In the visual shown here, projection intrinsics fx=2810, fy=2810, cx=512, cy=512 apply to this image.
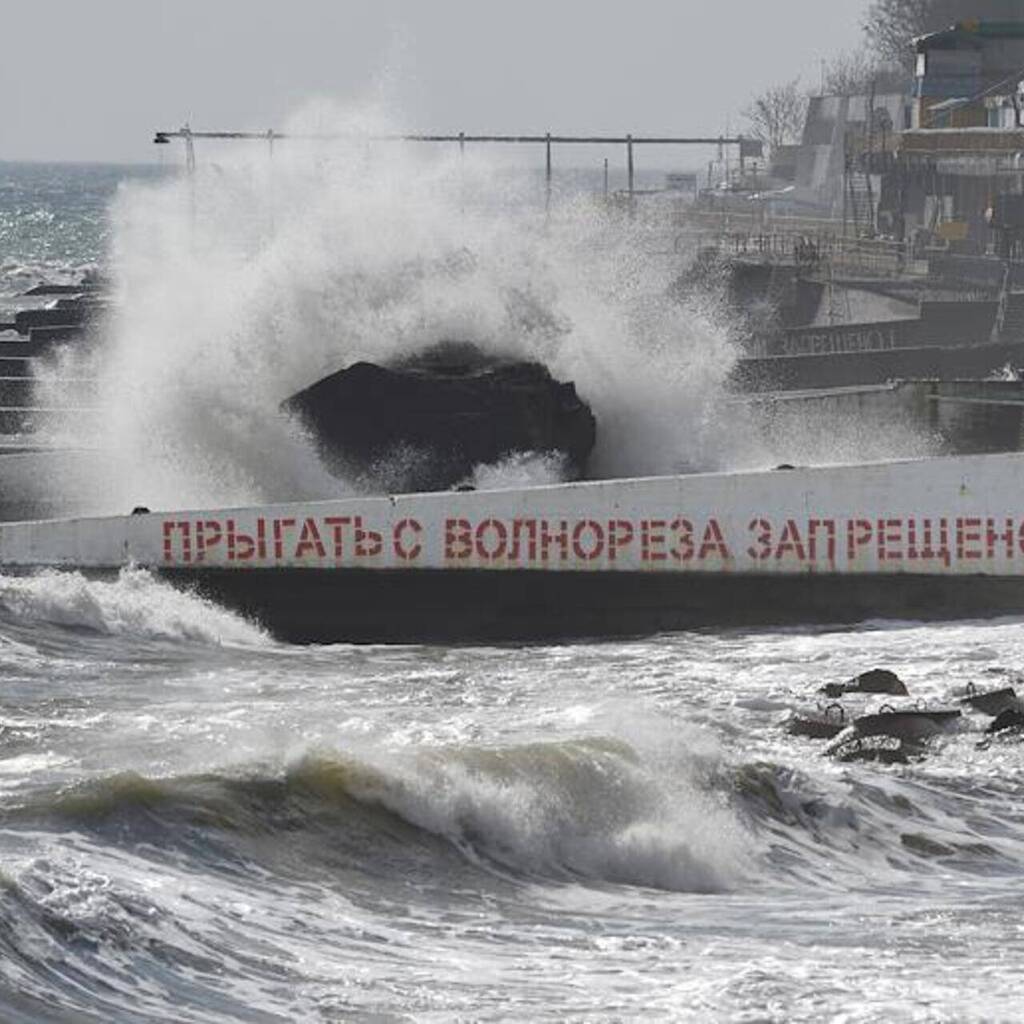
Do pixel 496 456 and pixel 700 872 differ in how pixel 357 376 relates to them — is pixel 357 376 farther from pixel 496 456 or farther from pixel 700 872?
pixel 700 872

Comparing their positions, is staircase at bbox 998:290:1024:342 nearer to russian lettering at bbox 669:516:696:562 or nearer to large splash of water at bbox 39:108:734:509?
Result: large splash of water at bbox 39:108:734:509

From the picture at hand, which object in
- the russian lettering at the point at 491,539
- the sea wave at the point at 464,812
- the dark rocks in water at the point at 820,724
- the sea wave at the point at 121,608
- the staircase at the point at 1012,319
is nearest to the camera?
the sea wave at the point at 464,812

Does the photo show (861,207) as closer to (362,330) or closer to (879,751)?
(362,330)

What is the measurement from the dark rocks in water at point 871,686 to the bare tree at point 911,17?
54.2 metres

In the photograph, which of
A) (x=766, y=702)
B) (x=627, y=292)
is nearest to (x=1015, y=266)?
(x=627, y=292)

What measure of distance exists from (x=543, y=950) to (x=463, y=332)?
1537 centimetres

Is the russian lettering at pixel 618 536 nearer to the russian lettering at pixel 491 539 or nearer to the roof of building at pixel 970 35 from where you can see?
the russian lettering at pixel 491 539

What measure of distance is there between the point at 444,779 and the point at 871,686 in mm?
4978

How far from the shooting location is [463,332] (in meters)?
28.9

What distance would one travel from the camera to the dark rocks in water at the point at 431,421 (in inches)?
1032

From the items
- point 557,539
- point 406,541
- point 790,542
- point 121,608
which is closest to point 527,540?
point 557,539

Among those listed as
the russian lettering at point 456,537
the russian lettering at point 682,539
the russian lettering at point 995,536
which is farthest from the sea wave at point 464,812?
the russian lettering at point 995,536

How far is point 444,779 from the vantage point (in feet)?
54.5

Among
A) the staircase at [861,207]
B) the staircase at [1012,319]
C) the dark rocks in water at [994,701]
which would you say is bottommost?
the dark rocks in water at [994,701]
